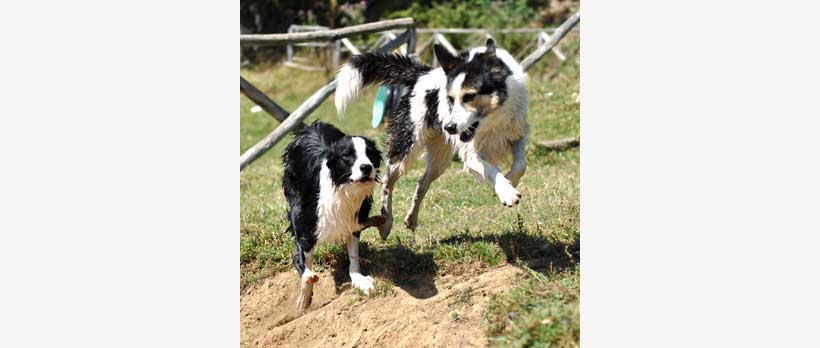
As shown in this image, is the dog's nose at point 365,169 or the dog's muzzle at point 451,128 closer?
the dog's nose at point 365,169

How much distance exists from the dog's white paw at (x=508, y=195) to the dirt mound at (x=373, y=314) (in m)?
0.56

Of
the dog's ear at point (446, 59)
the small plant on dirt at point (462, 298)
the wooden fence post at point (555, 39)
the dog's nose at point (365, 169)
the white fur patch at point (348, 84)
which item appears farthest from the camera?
the wooden fence post at point (555, 39)

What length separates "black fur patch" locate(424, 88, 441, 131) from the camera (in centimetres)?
680

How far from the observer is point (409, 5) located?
23.2m

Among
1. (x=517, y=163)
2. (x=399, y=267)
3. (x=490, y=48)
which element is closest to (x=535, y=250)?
(x=517, y=163)

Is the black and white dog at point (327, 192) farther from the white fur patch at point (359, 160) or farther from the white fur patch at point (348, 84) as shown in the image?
the white fur patch at point (348, 84)

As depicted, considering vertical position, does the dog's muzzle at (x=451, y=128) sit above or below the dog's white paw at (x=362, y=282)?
above

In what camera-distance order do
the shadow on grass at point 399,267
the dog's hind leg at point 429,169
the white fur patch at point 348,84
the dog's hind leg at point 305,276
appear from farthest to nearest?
the dog's hind leg at point 429,169 → the white fur patch at point 348,84 → the shadow on grass at point 399,267 → the dog's hind leg at point 305,276

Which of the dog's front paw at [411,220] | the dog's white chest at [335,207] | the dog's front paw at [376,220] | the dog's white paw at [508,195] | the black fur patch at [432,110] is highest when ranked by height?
the black fur patch at [432,110]

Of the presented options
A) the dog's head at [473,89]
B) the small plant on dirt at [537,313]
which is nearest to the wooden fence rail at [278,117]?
the dog's head at [473,89]

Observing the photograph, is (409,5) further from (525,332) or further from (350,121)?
(525,332)

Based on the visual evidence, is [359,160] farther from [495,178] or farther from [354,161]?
[495,178]

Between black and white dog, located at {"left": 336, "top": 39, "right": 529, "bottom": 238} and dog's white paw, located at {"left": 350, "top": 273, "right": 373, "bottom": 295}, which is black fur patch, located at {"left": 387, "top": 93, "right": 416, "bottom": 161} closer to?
black and white dog, located at {"left": 336, "top": 39, "right": 529, "bottom": 238}

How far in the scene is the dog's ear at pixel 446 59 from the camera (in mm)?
6461
